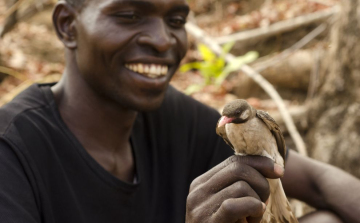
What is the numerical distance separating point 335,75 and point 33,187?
2.62 meters

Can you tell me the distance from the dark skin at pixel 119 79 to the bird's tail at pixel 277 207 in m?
0.61

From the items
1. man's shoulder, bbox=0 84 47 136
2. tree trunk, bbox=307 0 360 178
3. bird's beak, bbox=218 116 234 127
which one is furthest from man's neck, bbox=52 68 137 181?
tree trunk, bbox=307 0 360 178

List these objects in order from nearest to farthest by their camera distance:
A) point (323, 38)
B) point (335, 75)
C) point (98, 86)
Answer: point (98, 86) → point (335, 75) → point (323, 38)

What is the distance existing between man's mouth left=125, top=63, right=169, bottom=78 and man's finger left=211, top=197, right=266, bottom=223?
86 cm

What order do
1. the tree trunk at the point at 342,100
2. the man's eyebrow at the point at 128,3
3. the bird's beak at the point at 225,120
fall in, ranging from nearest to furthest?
the bird's beak at the point at 225,120 < the man's eyebrow at the point at 128,3 < the tree trunk at the point at 342,100

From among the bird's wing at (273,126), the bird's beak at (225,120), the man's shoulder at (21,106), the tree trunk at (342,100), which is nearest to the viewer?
the bird's beak at (225,120)

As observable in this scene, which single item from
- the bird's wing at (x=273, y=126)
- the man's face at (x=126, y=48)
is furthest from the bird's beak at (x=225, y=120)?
the man's face at (x=126, y=48)

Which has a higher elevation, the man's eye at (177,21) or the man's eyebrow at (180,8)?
the man's eyebrow at (180,8)

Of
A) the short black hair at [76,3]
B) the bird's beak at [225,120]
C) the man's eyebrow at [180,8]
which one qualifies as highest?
the short black hair at [76,3]

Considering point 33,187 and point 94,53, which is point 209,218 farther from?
point 94,53

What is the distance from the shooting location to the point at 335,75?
3.61 metres

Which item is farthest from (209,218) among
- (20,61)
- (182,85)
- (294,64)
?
(20,61)

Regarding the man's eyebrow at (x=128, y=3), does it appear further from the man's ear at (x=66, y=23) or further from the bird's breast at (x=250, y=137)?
the bird's breast at (x=250, y=137)

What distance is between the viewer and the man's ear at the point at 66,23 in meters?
2.27
